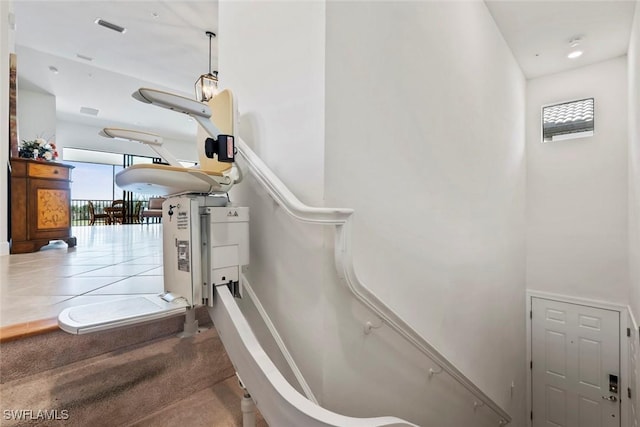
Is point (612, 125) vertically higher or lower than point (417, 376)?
higher

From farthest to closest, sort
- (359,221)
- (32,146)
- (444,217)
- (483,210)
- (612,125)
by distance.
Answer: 1. (612,125)
2. (32,146)
3. (483,210)
4. (444,217)
5. (359,221)

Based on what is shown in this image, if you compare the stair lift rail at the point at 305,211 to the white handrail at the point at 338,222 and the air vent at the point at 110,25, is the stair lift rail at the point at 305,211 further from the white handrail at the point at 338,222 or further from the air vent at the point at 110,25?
the air vent at the point at 110,25

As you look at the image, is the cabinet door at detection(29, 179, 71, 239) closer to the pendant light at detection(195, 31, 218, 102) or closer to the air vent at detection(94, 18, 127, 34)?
the pendant light at detection(195, 31, 218, 102)

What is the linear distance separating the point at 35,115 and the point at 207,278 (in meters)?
8.05

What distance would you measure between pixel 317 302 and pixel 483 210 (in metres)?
2.28

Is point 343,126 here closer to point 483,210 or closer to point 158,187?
point 158,187

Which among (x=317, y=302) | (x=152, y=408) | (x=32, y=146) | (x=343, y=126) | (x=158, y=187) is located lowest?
(x=152, y=408)

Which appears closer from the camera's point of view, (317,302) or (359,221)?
(317,302)

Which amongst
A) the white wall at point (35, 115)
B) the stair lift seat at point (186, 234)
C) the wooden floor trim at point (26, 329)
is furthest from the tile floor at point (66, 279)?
the white wall at point (35, 115)

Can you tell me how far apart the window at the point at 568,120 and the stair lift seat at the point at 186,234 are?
16.3 feet

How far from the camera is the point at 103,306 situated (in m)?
1.12

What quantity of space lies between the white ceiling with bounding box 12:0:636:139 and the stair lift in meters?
3.35

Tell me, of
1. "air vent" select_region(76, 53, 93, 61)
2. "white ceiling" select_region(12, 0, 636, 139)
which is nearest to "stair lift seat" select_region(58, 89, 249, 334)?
"white ceiling" select_region(12, 0, 636, 139)

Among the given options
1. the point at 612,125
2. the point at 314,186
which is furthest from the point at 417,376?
the point at 612,125
